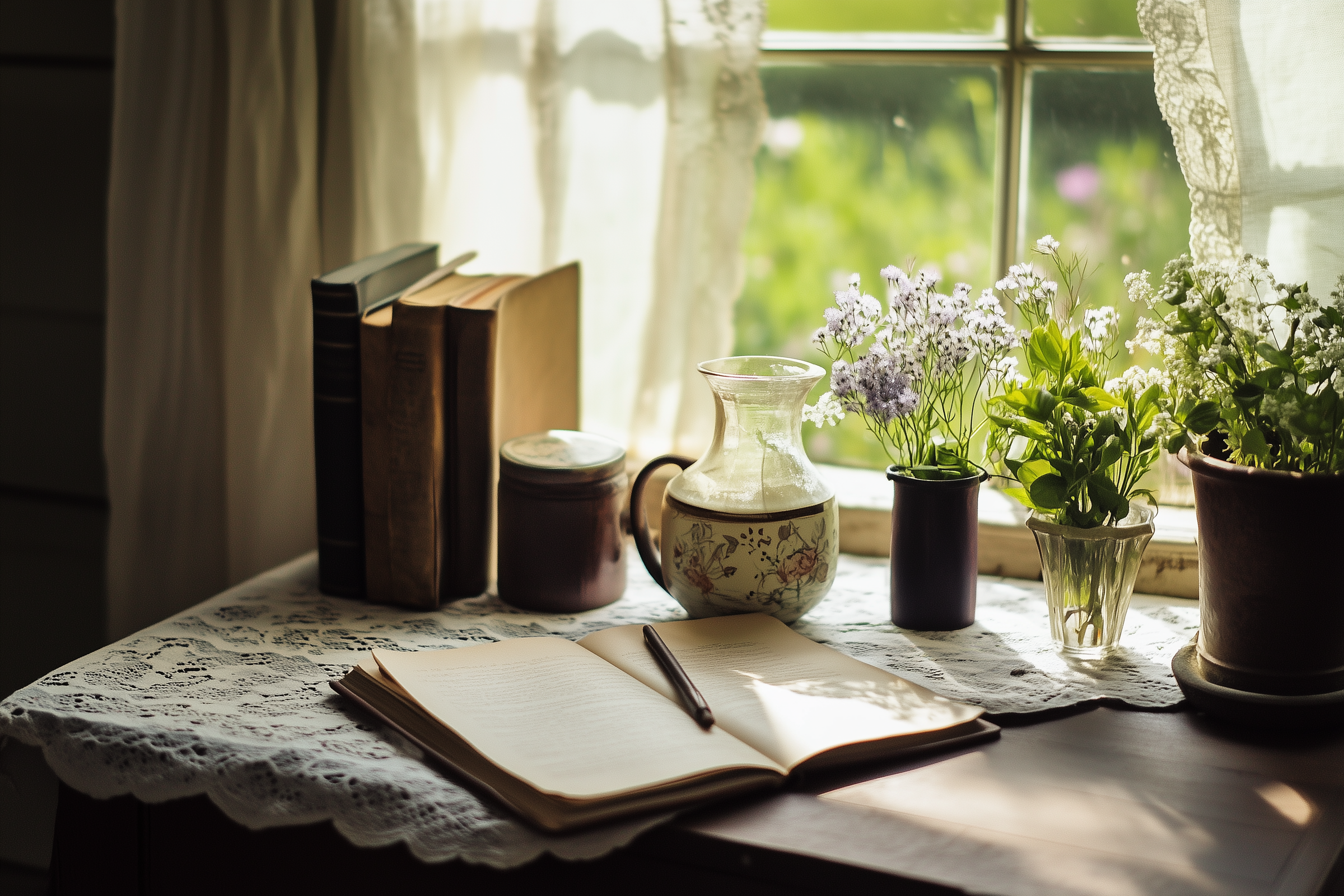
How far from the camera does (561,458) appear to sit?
3.81 feet

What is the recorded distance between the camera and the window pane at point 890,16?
134 cm

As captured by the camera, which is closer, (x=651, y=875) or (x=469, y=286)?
(x=651, y=875)

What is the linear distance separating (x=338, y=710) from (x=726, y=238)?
698mm

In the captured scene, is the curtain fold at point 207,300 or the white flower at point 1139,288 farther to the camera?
the curtain fold at point 207,300

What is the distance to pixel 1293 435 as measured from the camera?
0.87m

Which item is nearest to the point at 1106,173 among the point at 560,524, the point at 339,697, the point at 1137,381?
the point at 1137,381

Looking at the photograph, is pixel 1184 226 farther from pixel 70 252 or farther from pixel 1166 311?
pixel 70 252

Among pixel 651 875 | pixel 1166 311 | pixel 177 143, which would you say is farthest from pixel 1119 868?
→ pixel 177 143

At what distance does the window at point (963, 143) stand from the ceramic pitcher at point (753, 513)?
1.10ft

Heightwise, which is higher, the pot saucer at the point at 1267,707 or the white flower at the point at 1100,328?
the white flower at the point at 1100,328

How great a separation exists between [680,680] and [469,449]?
366 millimetres

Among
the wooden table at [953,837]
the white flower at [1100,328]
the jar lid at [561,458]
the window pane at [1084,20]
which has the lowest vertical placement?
the wooden table at [953,837]

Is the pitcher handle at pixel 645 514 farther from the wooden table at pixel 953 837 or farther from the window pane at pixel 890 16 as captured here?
the window pane at pixel 890 16

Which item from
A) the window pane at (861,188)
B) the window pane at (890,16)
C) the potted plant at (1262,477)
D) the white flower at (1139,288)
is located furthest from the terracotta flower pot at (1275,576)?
the window pane at (890,16)
